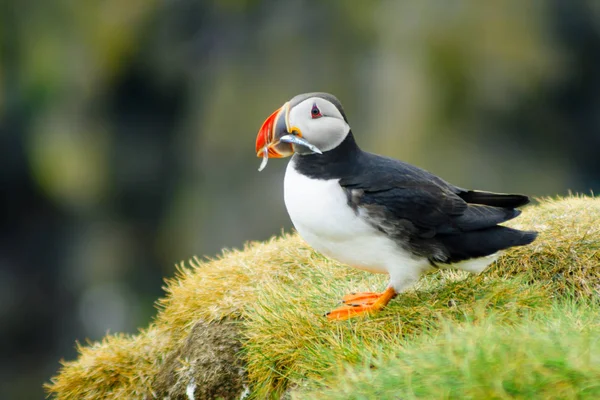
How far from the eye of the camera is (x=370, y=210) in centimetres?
305

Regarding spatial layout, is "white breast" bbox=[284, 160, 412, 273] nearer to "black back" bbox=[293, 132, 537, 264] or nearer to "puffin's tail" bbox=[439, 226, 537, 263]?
"black back" bbox=[293, 132, 537, 264]

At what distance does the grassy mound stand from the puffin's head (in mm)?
775

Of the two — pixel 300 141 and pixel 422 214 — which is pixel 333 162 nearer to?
pixel 300 141

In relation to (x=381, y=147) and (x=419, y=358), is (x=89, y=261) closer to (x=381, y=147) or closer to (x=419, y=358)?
(x=381, y=147)

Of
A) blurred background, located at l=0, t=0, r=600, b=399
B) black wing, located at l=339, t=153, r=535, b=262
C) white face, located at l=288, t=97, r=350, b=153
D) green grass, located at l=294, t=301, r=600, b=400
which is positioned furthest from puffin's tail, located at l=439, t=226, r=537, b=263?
blurred background, located at l=0, t=0, r=600, b=399

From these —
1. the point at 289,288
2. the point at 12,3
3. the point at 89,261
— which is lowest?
the point at 289,288

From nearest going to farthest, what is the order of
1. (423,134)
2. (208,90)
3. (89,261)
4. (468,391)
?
(468,391) → (423,134) → (208,90) → (89,261)

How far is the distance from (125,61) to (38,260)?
Answer: 5.21 m

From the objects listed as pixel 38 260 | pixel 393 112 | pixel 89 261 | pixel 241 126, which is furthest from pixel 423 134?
pixel 38 260

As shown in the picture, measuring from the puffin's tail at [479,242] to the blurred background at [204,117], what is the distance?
7.48 metres

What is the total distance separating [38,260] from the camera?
16.2 meters

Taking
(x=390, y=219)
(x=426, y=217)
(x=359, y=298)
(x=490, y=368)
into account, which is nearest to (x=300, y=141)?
(x=390, y=219)

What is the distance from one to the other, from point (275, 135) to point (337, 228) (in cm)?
53

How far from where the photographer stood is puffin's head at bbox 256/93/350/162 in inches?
125
